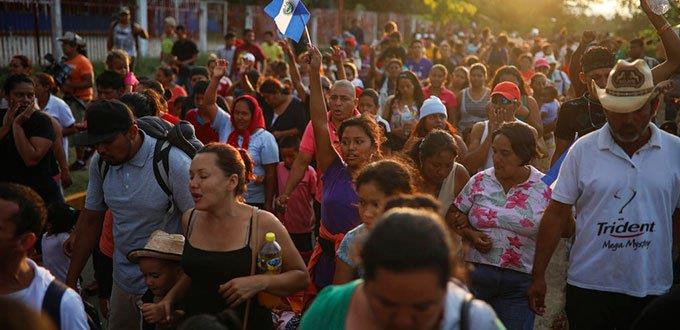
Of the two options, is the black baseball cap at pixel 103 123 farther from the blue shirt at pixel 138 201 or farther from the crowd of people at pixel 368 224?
the blue shirt at pixel 138 201

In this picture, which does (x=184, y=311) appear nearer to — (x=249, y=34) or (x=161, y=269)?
(x=161, y=269)

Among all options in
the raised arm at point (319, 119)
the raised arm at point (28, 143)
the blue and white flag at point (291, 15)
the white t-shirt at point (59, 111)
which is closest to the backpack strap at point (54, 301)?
the raised arm at point (319, 119)

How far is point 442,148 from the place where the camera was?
5.70m

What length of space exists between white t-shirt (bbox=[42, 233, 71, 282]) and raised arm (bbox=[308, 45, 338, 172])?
2.06m

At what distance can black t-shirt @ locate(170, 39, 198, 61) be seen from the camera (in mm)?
17172

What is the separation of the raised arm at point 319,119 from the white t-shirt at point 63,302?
2644 millimetres

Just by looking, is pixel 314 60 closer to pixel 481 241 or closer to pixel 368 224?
pixel 481 241

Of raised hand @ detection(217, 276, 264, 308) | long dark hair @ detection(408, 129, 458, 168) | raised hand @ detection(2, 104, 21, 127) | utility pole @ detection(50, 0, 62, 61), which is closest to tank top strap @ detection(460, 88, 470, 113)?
long dark hair @ detection(408, 129, 458, 168)

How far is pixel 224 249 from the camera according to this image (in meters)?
4.53

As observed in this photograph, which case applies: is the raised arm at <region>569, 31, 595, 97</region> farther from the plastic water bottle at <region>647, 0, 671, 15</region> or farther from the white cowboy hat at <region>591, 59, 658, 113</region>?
the white cowboy hat at <region>591, 59, 658, 113</region>

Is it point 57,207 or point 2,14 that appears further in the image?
point 2,14

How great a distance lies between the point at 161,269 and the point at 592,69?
346 centimetres

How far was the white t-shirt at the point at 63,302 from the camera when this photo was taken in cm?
344

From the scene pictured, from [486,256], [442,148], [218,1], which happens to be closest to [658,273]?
[486,256]
